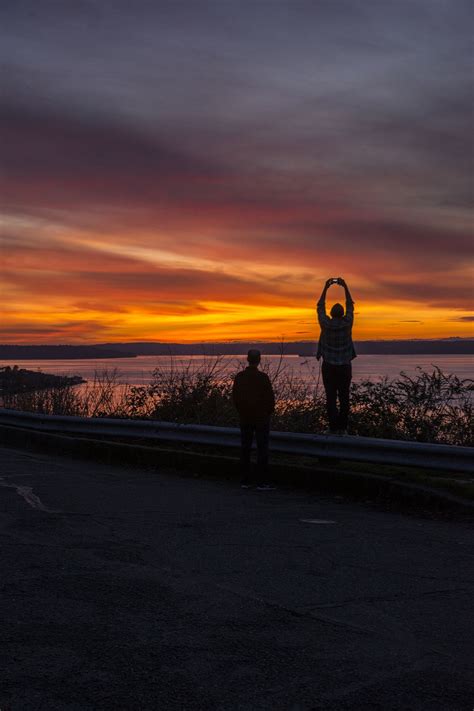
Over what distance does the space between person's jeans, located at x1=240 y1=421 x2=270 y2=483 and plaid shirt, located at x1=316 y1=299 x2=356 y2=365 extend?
4.26ft

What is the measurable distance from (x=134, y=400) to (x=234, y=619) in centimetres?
1229

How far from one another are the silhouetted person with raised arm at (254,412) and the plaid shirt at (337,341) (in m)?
0.96

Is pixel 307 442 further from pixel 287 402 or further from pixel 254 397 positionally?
pixel 287 402

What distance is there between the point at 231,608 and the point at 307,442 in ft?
19.6

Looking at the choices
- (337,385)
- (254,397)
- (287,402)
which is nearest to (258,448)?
(254,397)

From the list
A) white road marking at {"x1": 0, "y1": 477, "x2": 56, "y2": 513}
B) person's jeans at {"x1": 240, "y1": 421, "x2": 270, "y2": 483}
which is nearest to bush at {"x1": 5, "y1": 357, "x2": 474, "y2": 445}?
person's jeans at {"x1": 240, "y1": 421, "x2": 270, "y2": 483}

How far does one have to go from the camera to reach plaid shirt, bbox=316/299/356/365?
448 inches

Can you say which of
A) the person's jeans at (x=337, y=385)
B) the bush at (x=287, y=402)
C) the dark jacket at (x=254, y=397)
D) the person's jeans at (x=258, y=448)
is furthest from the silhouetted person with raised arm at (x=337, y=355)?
the bush at (x=287, y=402)

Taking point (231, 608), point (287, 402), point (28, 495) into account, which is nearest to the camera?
point (231, 608)

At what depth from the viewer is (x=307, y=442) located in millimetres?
11164

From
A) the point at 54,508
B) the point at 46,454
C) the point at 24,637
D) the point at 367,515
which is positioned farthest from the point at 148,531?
the point at 46,454

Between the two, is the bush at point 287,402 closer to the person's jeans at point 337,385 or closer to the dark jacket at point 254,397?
the person's jeans at point 337,385

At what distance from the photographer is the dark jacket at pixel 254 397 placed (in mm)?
10852

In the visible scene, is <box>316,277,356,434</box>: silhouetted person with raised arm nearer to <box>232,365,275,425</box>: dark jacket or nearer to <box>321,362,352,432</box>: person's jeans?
<box>321,362,352,432</box>: person's jeans
